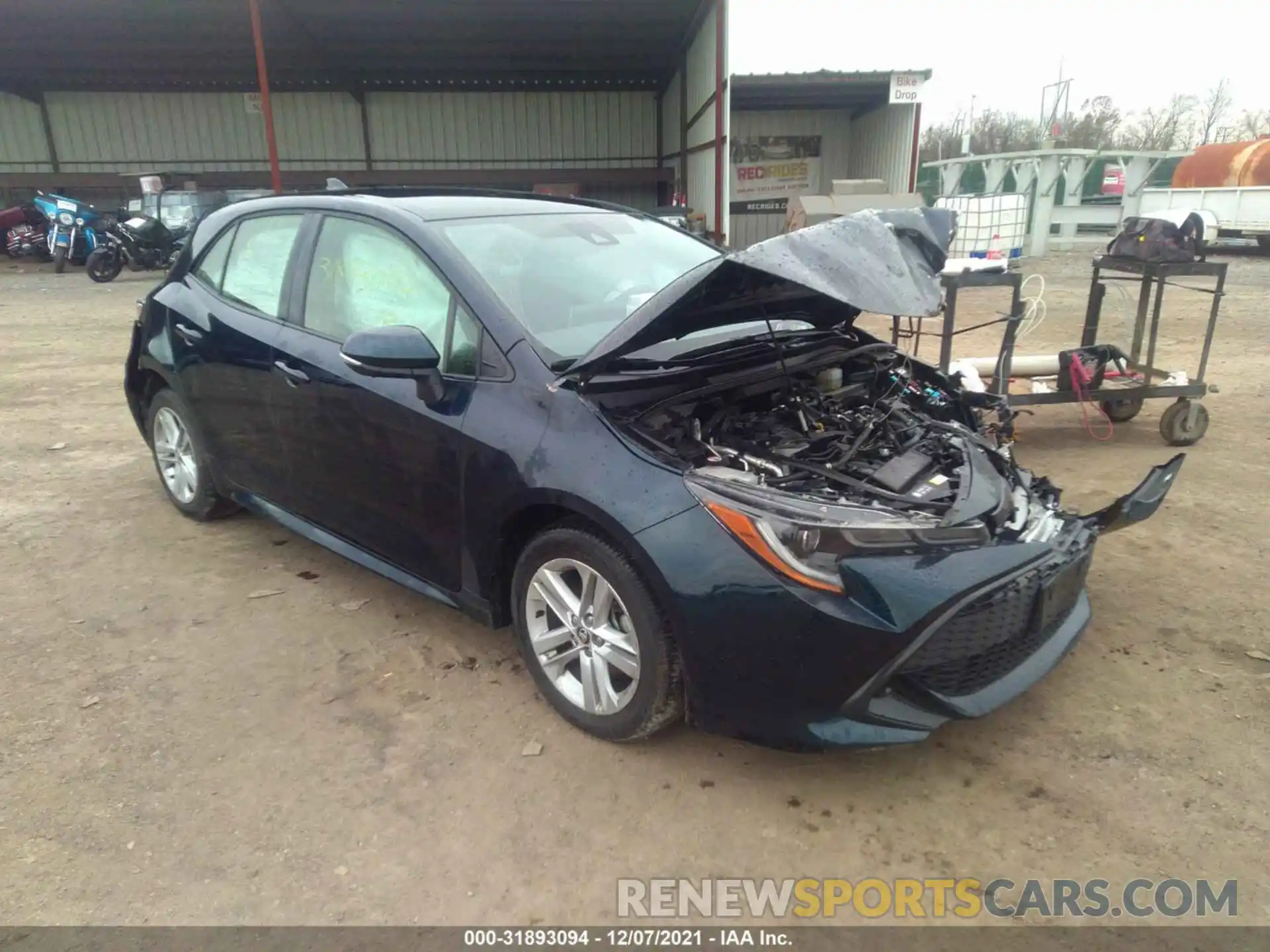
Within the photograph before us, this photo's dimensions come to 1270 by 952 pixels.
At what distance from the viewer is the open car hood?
7.63 feet

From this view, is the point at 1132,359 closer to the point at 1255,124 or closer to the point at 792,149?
the point at 792,149

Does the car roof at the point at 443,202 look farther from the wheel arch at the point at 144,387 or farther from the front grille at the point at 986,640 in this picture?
the front grille at the point at 986,640

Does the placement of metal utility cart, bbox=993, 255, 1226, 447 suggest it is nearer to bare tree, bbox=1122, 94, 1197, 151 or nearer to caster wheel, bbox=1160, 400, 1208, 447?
caster wheel, bbox=1160, 400, 1208, 447

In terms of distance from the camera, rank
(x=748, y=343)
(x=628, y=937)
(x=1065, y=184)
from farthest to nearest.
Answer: (x=1065, y=184), (x=748, y=343), (x=628, y=937)

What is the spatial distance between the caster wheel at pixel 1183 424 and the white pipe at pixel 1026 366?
0.79m

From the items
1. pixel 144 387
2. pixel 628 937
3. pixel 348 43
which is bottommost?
pixel 628 937

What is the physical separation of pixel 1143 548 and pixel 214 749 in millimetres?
3981

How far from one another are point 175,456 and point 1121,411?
6.10 metres

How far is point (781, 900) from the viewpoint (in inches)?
84.0

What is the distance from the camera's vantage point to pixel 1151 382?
5.55 meters

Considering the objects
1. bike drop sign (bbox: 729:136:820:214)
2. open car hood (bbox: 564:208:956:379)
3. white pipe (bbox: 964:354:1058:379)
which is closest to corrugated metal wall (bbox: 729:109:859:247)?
bike drop sign (bbox: 729:136:820:214)

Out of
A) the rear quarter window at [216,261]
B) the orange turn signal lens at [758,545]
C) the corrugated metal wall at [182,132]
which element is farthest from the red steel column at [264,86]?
the orange turn signal lens at [758,545]

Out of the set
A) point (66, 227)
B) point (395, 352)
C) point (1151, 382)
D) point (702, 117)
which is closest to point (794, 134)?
point (702, 117)

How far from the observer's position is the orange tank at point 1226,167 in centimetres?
2022
